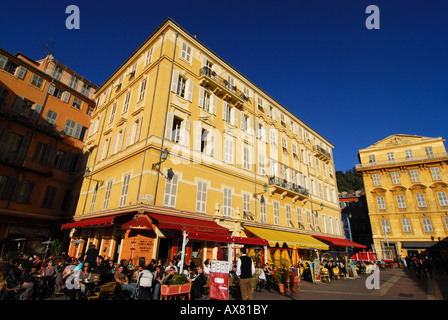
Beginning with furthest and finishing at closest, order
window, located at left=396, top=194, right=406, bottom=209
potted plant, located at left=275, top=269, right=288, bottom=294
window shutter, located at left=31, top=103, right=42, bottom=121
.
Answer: window, located at left=396, top=194, right=406, bottom=209, window shutter, located at left=31, top=103, right=42, bottom=121, potted plant, located at left=275, top=269, right=288, bottom=294

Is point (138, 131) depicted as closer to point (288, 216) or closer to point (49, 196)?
point (49, 196)

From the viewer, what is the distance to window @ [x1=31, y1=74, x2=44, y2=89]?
2005 centimetres

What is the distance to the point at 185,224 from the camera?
11.8 metres

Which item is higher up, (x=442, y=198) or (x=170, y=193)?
(x=442, y=198)

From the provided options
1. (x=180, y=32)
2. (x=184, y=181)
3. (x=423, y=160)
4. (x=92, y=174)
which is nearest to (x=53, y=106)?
(x=92, y=174)

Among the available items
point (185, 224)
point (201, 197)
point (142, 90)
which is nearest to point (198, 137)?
point (201, 197)

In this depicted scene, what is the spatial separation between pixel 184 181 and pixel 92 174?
9.28m

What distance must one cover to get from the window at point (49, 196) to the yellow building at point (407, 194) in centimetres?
4081

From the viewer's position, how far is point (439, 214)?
30844 mm

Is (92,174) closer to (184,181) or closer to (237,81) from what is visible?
(184,181)

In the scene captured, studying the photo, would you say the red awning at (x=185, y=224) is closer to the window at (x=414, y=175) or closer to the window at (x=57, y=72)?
the window at (x=57, y=72)

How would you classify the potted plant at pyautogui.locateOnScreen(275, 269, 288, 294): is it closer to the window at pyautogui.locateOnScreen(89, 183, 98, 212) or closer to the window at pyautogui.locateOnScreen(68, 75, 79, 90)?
the window at pyautogui.locateOnScreen(89, 183, 98, 212)

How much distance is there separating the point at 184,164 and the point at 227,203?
4.17 metres

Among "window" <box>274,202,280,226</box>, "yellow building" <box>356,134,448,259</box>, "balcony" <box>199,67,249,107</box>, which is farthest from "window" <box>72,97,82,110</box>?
"yellow building" <box>356,134,448,259</box>
